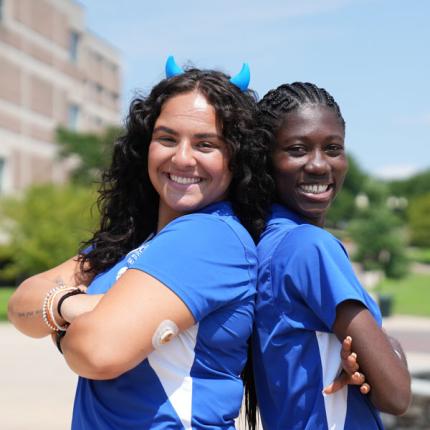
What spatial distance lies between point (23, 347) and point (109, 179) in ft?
36.0

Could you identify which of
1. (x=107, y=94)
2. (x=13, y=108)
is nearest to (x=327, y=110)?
(x=13, y=108)

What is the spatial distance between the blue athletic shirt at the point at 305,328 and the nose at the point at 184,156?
342mm

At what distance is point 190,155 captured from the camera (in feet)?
7.43

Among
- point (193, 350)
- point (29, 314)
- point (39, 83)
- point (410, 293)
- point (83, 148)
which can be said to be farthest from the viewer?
point (39, 83)

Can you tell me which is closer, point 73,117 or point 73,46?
point 73,117

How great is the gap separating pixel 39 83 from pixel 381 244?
21663 millimetres

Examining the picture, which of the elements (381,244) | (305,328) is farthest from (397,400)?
(381,244)

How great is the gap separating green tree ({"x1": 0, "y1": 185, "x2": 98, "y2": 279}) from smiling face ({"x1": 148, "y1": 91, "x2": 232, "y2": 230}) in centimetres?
1415

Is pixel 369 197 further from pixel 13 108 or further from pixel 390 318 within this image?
pixel 390 318

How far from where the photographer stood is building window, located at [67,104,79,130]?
49.7 metres

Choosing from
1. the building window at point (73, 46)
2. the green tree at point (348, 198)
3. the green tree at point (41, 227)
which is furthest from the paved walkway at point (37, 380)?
the green tree at point (348, 198)

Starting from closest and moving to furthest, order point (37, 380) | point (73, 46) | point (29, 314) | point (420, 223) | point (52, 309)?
1. point (52, 309)
2. point (29, 314)
3. point (37, 380)
4. point (73, 46)
5. point (420, 223)

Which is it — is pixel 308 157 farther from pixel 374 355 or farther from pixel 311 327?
pixel 374 355

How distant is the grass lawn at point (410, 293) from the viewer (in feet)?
81.3
